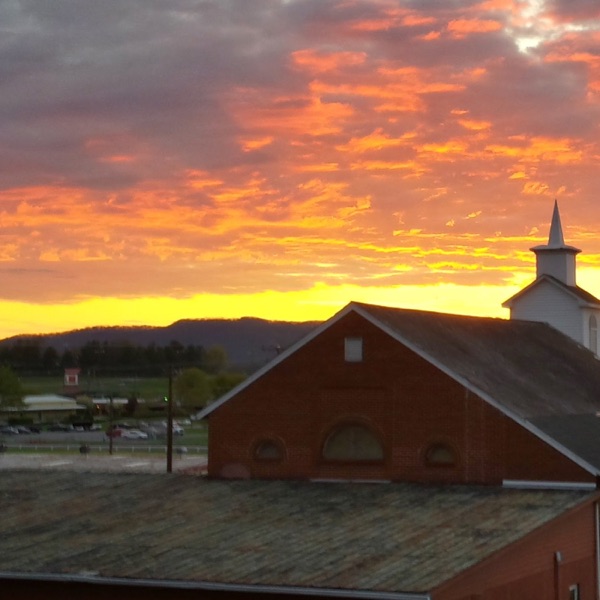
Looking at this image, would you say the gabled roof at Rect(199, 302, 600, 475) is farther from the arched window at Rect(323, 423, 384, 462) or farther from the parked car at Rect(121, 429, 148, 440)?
the parked car at Rect(121, 429, 148, 440)

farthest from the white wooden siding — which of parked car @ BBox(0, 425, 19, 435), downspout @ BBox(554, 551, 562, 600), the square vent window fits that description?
parked car @ BBox(0, 425, 19, 435)

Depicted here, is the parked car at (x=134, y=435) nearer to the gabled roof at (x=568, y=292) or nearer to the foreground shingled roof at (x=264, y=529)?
the gabled roof at (x=568, y=292)

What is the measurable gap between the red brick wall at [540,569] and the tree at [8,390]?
131053 mm

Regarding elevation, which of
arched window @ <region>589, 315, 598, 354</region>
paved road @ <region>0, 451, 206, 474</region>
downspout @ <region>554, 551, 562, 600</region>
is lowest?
downspout @ <region>554, 551, 562, 600</region>

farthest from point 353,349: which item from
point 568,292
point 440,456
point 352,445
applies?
point 568,292

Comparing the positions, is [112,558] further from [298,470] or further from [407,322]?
[407,322]

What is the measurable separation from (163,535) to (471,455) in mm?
8694

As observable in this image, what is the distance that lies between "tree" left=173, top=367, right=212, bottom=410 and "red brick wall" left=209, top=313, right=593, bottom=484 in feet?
390

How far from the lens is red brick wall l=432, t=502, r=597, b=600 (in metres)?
25.2

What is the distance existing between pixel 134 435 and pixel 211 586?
96.1 meters

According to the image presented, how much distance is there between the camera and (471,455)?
3375cm

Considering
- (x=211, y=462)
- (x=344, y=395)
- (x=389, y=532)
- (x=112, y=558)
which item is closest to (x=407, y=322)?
(x=344, y=395)

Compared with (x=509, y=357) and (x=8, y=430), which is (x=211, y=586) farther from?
(x=8, y=430)

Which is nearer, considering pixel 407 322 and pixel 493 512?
pixel 493 512
